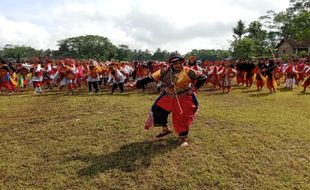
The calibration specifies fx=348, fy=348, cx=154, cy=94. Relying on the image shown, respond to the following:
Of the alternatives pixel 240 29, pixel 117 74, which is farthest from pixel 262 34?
pixel 117 74

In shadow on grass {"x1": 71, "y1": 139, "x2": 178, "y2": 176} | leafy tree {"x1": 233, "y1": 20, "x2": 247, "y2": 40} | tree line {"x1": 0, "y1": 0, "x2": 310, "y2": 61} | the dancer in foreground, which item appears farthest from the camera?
leafy tree {"x1": 233, "y1": 20, "x2": 247, "y2": 40}

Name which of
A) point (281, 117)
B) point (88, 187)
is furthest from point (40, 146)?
point (281, 117)

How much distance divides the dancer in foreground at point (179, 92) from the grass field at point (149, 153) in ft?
1.73

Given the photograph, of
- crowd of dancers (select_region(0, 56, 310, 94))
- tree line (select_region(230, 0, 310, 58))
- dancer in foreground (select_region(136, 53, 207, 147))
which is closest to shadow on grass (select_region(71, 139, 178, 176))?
dancer in foreground (select_region(136, 53, 207, 147))

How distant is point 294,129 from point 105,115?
5.05 m

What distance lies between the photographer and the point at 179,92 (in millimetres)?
6777

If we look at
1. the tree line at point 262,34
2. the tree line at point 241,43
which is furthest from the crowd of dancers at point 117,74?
the tree line at point 262,34

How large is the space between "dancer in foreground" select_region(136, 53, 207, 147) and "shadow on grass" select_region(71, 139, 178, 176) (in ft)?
1.54

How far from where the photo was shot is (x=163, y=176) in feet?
18.4

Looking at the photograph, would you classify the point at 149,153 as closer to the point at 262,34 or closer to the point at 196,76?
the point at 196,76

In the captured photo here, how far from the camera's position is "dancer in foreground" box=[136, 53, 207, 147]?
21.9 feet

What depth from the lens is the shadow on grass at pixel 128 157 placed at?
5930 mm

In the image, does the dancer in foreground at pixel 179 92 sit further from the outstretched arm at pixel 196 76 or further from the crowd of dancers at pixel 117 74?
the crowd of dancers at pixel 117 74

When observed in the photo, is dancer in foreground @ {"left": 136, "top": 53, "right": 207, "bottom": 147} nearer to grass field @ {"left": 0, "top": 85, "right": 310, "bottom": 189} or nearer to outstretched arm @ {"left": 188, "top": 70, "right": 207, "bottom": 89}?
outstretched arm @ {"left": 188, "top": 70, "right": 207, "bottom": 89}
